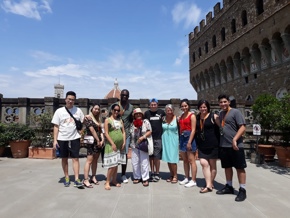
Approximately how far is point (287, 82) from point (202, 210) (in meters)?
16.6

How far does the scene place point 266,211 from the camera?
10.7 feet

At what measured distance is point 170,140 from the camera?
15.3ft

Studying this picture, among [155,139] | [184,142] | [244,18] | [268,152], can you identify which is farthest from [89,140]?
[244,18]

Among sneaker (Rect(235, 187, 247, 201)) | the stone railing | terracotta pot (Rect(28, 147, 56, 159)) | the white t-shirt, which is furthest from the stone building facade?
the white t-shirt

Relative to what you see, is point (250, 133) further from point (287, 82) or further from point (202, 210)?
point (287, 82)

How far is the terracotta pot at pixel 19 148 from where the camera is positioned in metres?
7.38

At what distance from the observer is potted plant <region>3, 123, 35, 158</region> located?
7.38m

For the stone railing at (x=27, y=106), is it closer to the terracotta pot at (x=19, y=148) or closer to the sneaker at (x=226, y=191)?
the terracotta pot at (x=19, y=148)

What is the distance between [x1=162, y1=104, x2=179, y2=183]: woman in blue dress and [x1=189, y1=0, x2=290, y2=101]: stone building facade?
15.1 m

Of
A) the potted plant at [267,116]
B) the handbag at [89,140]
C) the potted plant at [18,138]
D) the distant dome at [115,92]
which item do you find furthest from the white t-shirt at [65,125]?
the distant dome at [115,92]

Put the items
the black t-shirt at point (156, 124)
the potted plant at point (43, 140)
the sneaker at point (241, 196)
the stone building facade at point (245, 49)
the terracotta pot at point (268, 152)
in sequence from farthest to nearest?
the stone building facade at point (245, 49)
the potted plant at point (43, 140)
the terracotta pot at point (268, 152)
the black t-shirt at point (156, 124)
the sneaker at point (241, 196)

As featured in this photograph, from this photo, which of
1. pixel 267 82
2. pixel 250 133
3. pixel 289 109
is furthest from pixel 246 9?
pixel 289 109

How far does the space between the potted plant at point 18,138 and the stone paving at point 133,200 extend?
2.37 metres

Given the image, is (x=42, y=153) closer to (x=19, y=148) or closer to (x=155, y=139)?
(x=19, y=148)
